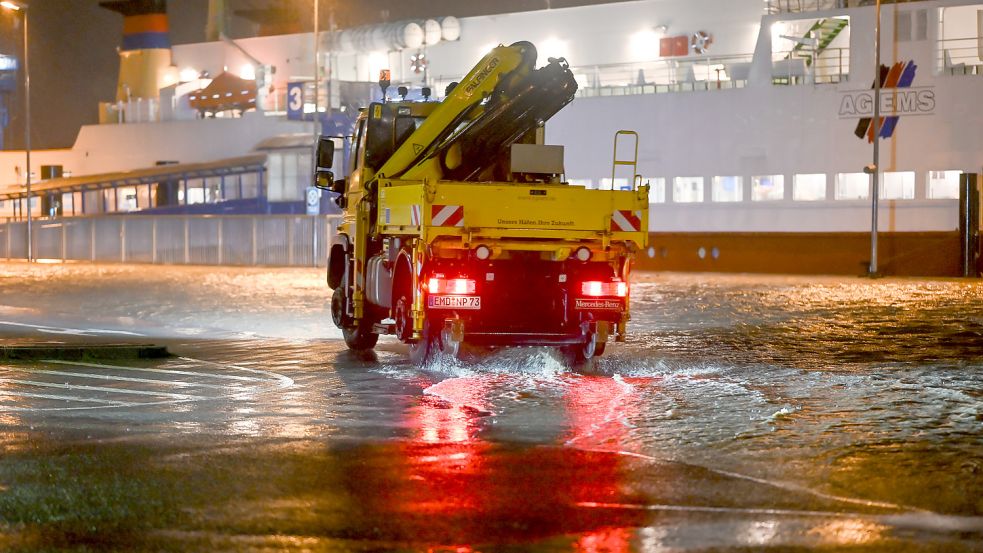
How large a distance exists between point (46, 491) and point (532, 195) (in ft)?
23.2

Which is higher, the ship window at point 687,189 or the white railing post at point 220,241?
the ship window at point 687,189

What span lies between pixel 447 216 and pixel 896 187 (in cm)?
2715

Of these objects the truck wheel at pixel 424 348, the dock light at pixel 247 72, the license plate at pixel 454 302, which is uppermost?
the dock light at pixel 247 72

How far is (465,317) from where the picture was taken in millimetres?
12898

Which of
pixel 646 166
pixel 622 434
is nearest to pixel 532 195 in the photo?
pixel 622 434

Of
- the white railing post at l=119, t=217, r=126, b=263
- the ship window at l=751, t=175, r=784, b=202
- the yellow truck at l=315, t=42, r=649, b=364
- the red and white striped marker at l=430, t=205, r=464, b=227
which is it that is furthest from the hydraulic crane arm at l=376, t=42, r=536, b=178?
the white railing post at l=119, t=217, r=126, b=263

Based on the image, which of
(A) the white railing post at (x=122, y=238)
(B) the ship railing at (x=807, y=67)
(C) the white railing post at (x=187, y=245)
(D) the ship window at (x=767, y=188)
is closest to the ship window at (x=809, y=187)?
(D) the ship window at (x=767, y=188)

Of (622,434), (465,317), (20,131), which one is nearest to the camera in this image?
(622,434)

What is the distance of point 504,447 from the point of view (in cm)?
831

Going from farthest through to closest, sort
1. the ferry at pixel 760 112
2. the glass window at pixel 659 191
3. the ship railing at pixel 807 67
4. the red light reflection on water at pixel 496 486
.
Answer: the glass window at pixel 659 191
the ship railing at pixel 807 67
the ferry at pixel 760 112
the red light reflection on water at pixel 496 486

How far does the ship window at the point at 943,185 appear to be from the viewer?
1414 inches

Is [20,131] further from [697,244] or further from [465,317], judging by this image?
[465,317]

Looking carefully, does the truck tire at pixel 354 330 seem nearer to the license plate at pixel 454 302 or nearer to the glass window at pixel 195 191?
the license plate at pixel 454 302

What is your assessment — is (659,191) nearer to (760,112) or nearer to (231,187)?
(760,112)
